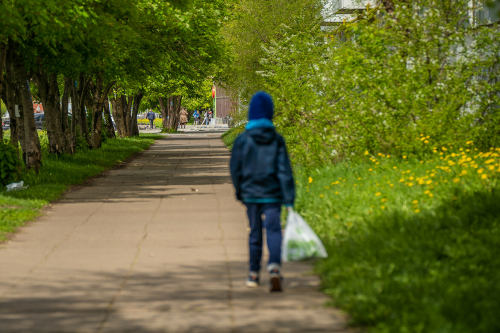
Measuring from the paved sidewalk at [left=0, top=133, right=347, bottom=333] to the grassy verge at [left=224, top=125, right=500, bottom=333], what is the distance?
0.37 m

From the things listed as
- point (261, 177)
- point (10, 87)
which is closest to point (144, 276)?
point (261, 177)

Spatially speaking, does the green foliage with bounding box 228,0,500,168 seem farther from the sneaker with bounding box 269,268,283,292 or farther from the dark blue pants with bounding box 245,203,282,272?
the sneaker with bounding box 269,268,283,292

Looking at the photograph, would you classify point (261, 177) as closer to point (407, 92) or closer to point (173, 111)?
point (407, 92)

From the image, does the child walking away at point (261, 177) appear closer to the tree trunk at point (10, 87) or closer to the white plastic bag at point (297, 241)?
the white plastic bag at point (297, 241)

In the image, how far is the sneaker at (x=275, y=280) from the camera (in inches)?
249

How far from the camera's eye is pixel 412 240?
6.92 m

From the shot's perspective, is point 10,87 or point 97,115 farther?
point 97,115

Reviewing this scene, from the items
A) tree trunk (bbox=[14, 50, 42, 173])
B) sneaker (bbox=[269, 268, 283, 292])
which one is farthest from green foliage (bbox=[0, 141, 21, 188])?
sneaker (bbox=[269, 268, 283, 292])

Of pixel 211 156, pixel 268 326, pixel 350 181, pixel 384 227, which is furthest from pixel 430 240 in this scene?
pixel 211 156

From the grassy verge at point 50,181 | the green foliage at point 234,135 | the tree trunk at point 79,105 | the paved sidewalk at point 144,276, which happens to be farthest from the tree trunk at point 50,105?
the green foliage at point 234,135

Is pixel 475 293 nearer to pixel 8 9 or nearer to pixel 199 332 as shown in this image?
pixel 199 332

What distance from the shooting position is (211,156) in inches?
1098

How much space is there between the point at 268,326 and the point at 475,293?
1.42m

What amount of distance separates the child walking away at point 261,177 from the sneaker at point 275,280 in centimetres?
8
